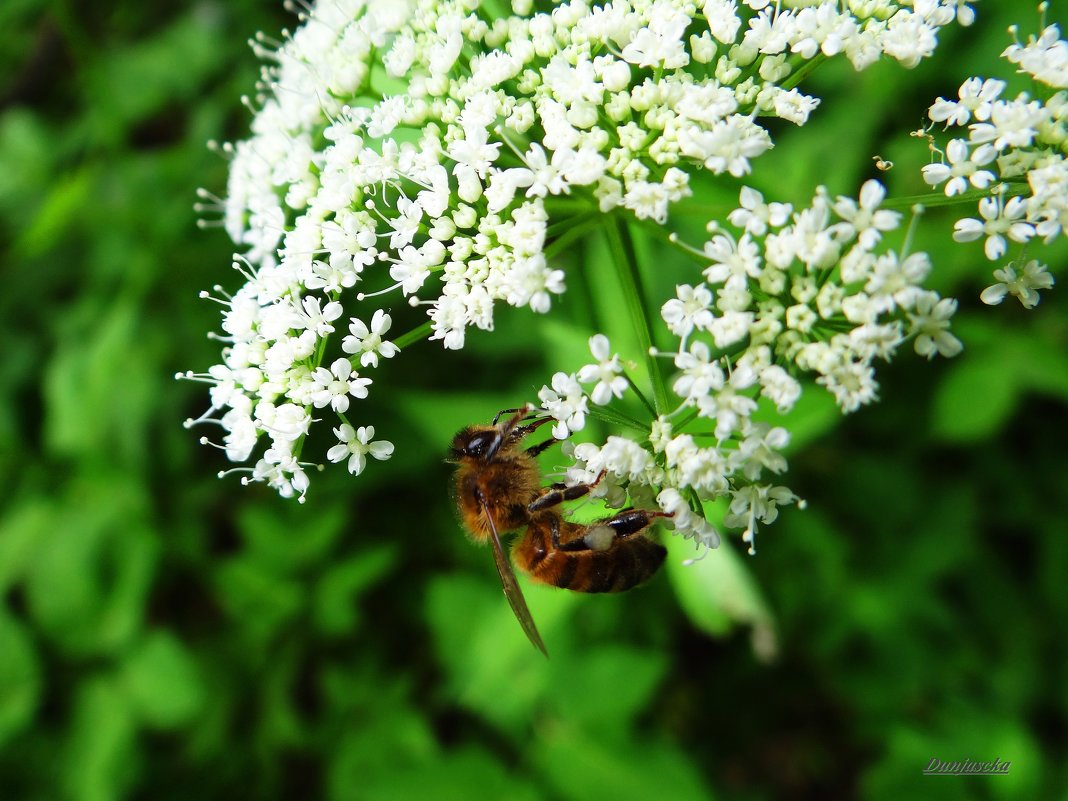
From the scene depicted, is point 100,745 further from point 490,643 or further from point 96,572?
point 490,643

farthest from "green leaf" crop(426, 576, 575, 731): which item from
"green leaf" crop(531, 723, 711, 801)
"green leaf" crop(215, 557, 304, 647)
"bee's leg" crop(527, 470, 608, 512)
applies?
"bee's leg" crop(527, 470, 608, 512)

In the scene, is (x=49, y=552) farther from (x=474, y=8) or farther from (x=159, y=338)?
(x=474, y=8)

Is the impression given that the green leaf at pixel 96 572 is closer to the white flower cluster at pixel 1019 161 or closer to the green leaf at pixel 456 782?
the green leaf at pixel 456 782

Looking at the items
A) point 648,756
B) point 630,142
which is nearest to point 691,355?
point 630,142

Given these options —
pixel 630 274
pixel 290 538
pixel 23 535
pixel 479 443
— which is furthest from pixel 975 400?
pixel 23 535

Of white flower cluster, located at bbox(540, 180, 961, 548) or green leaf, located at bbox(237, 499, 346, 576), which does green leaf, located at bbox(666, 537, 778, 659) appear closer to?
white flower cluster, located at bbox(540, 180, 961, 548)
